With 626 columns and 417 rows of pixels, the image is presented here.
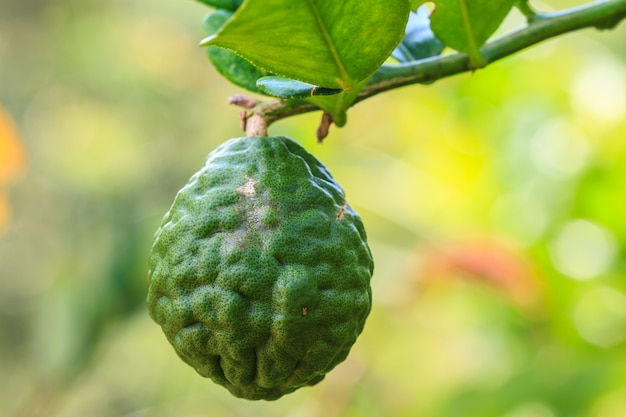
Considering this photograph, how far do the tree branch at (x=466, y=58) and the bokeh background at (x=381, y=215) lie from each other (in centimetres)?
106

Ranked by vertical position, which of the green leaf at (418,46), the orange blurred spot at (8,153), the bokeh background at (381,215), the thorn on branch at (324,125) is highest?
the green leaf at (418,46)

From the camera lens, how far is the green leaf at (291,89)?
86 cm

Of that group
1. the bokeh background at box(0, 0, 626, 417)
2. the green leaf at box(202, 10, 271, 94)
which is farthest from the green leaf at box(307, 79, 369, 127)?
the bokeh background at box(0, 0, 626, 417)

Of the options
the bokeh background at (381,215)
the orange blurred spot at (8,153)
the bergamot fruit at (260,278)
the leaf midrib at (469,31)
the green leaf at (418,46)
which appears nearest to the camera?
the bergamot fruit at (260,278)

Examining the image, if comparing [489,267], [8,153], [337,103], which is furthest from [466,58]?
[8,153]

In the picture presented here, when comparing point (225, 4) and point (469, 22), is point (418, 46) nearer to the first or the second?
point (469, 22)

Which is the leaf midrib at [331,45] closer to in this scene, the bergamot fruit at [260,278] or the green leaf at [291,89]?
the green leaf at [291,89]

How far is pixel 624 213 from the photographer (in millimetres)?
2121

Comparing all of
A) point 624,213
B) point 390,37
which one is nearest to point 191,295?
point 390,37

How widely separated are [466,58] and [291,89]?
12.0 inches

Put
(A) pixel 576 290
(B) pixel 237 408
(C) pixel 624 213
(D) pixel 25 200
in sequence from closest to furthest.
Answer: (C) pixel 624 213 → (A) pixel 576 290 → (B) pixel 237 408 → (D) pixel 25 200

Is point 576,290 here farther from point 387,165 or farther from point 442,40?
point 442,40

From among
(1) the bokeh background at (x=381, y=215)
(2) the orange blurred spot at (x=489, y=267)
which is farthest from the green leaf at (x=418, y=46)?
(2) the orange blurred spot at (x=489, y=267)

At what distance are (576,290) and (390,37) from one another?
1.68 metres
